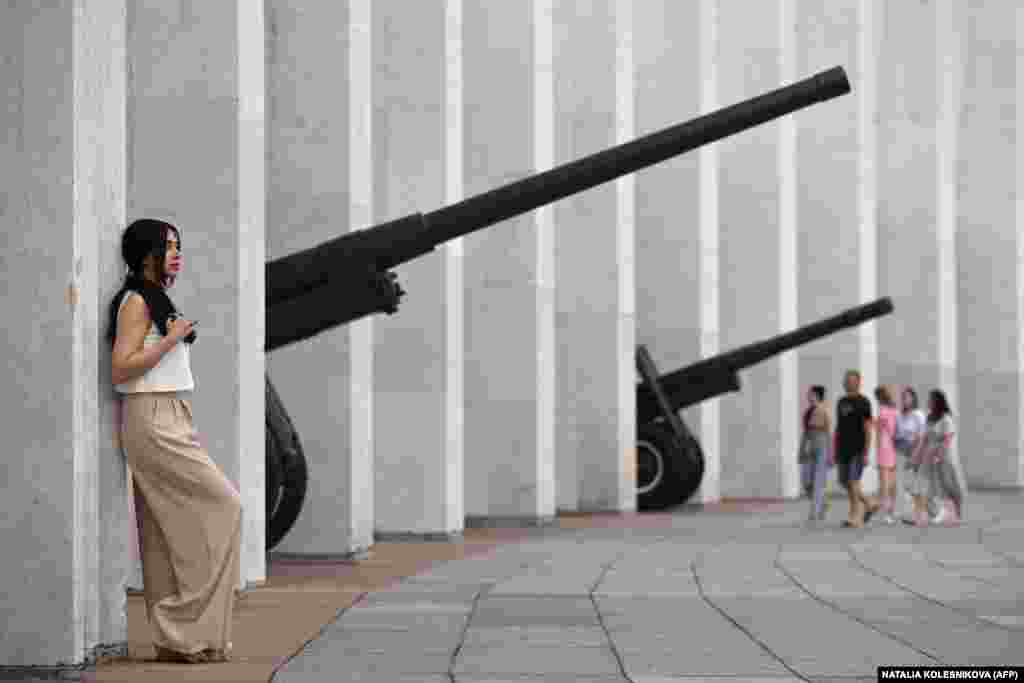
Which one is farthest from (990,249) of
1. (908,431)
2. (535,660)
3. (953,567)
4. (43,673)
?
(43,673)

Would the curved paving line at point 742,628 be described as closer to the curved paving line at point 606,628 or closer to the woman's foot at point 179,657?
the curved paving line at point 606,628

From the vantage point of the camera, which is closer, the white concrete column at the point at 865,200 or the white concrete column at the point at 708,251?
the white concrete column at the point at 708,251

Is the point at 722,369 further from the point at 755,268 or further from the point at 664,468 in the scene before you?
the point at 755,268

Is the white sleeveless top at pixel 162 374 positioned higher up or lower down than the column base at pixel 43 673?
higher up

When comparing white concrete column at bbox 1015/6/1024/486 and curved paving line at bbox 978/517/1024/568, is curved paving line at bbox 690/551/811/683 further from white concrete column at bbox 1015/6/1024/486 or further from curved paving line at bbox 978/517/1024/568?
white concrete column at bbox 1015/6/1024/486

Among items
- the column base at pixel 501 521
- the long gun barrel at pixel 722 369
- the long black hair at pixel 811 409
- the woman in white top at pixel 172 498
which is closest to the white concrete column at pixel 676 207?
the long gun barrel at pixel 722 369

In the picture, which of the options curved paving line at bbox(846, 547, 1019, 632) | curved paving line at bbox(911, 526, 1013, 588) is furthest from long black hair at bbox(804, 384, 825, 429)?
curved paving line at bbox(846, 547, 1019, 632)

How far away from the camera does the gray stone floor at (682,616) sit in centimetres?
1053

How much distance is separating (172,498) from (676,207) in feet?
81.8

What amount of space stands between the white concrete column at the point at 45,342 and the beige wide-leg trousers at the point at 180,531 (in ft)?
1.26

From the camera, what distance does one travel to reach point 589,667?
1045 centimetres

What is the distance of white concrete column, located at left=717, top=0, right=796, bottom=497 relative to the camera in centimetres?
3822

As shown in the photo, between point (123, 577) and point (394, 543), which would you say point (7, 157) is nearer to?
point (123, 577)

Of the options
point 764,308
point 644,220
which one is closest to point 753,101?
point 644,220
